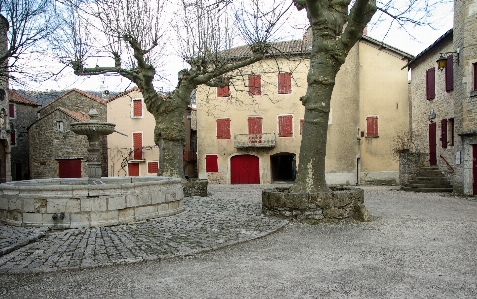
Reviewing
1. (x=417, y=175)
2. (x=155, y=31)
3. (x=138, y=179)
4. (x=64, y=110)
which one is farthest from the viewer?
(x=64, y=110)

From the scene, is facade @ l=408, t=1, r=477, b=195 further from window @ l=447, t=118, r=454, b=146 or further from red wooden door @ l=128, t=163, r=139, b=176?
red wooden door @ l=128, t=163, r=139, b=176

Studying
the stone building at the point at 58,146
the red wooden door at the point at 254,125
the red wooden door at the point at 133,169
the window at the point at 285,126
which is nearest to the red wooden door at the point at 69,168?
the stone building at the point at 58,146

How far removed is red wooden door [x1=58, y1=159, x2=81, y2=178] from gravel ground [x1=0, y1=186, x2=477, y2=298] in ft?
86.3

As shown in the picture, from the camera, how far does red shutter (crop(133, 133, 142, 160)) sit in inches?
1166

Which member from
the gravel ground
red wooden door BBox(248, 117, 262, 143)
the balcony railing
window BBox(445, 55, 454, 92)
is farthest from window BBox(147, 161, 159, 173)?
the gravel ground

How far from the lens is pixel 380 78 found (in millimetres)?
24859

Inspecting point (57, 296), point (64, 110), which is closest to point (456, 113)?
point (57, 296)

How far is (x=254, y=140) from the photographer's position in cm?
2606

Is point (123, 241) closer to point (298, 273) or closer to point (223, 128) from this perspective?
point (298, 273)

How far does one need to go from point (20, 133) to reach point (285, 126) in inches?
831

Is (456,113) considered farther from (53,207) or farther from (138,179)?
(53,207)

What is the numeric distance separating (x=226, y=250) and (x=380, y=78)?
847 inches

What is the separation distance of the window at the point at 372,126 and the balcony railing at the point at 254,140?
5.78 m

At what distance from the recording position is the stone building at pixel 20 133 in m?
31.2
